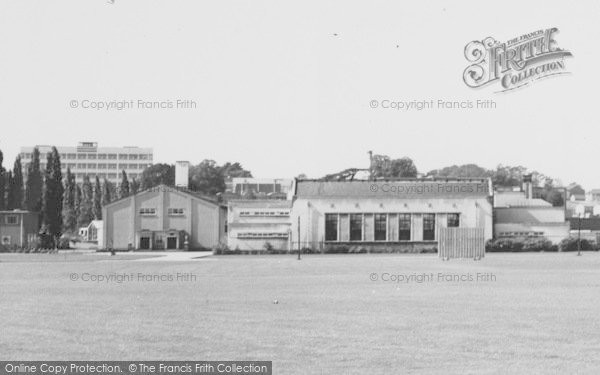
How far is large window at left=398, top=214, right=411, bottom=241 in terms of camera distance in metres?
77.4

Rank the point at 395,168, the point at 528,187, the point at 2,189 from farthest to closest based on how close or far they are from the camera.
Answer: the point at 395,168 < the point at 2,189 < the point at 528,187

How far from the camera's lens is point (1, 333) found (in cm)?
1516

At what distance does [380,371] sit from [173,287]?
16.4 metres

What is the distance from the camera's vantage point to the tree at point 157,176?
143375 mm

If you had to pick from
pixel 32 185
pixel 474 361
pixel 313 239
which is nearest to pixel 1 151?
pixel 32 185

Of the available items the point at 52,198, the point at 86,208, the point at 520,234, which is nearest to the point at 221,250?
the point at 52,198

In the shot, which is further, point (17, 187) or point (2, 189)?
point (17, 187)

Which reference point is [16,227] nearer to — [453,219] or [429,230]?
[429,230]

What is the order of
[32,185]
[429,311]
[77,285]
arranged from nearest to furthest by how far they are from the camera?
[429,311] < [77,285] < [32,185]

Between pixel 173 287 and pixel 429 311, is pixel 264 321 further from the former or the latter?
pixel 173 287

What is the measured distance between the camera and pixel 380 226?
77.7m

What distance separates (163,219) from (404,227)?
2548cm

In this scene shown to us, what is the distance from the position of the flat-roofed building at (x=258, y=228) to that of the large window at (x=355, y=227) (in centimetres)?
560

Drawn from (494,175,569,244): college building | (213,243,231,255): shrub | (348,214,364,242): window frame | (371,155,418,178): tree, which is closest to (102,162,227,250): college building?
(213,243,231,255): shrub
